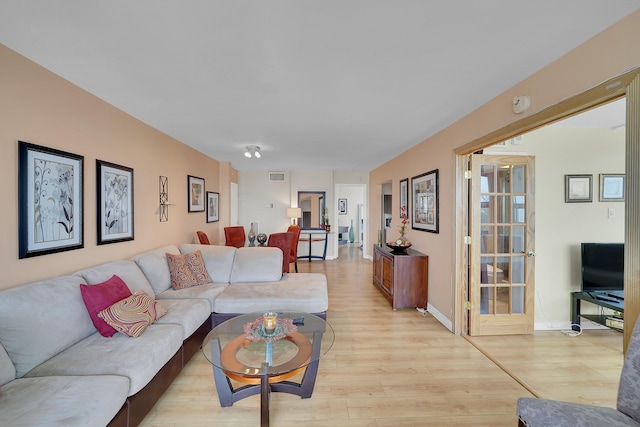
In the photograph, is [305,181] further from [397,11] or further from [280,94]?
[397,11]

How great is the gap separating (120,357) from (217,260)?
1.82 m

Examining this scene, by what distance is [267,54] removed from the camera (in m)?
1.73

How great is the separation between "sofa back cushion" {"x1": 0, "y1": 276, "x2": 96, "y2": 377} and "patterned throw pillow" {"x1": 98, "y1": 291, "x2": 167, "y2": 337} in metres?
0.17

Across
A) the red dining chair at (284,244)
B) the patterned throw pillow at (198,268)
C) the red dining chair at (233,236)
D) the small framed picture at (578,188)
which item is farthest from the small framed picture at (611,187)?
the red dining chair at (233,236)

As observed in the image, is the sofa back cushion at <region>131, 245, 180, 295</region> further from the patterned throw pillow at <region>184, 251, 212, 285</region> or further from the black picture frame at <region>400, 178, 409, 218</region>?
the black picture frame at <region>400, 178, 409, 218</region>

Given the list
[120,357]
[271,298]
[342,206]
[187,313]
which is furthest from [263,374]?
[342,206]

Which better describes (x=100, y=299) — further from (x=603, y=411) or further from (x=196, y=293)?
(x=603, y=411)

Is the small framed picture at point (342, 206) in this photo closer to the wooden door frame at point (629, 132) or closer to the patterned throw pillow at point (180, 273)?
the patterned throw pillow at point (180, 273)

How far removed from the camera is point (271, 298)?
2.77 metres

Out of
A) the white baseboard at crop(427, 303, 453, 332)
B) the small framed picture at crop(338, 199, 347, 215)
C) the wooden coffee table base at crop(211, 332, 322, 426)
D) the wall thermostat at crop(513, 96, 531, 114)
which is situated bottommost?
the white baseboard at crop(427, 303, 453, 332)

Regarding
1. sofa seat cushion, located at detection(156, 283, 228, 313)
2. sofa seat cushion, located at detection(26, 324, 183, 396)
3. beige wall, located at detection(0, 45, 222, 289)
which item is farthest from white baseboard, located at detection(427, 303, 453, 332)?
beige wall, located at detection(0, 45, 222, 289)

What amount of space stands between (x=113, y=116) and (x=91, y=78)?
→ 0.64 metres

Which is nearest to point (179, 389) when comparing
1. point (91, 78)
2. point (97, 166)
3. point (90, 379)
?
point (90, 379)

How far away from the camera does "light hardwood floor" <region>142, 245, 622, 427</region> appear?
70.7 inches
